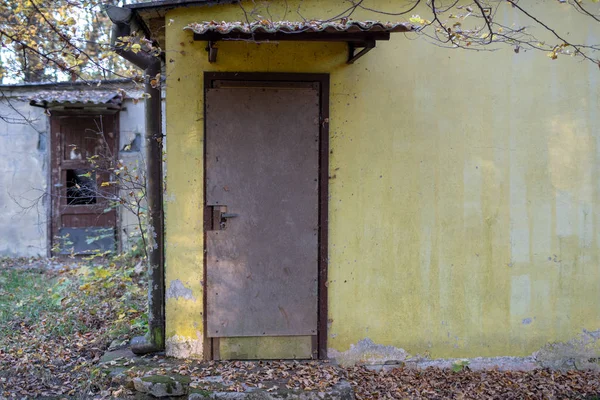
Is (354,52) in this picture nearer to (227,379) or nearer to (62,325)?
(227,379)

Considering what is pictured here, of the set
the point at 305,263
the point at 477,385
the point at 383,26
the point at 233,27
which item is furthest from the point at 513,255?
the point at 233,27

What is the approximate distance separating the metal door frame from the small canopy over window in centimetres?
42

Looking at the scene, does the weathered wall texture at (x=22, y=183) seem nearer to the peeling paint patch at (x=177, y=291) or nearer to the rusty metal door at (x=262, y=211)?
the peeling paint patch at (x=177, y=291)

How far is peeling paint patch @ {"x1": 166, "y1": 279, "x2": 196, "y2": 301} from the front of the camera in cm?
441

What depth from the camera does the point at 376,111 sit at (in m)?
4.54

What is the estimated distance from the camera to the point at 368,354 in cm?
457

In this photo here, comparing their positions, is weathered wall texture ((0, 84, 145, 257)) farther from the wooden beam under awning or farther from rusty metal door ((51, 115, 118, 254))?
the wooden beam under awning

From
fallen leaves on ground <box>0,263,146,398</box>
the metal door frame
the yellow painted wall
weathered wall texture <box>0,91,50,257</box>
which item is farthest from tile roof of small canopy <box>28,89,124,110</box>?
the yellow painted wall

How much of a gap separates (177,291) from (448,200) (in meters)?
2.56

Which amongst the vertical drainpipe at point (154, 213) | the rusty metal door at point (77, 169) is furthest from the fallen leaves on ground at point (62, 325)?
the rusty metal door at point (77, 169)

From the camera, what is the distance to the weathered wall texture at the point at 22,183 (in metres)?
9.55

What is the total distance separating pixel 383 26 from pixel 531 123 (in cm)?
192

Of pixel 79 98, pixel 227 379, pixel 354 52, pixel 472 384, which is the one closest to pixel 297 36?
pixel 354 52

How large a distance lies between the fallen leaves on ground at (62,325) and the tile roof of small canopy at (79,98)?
3005 mm
